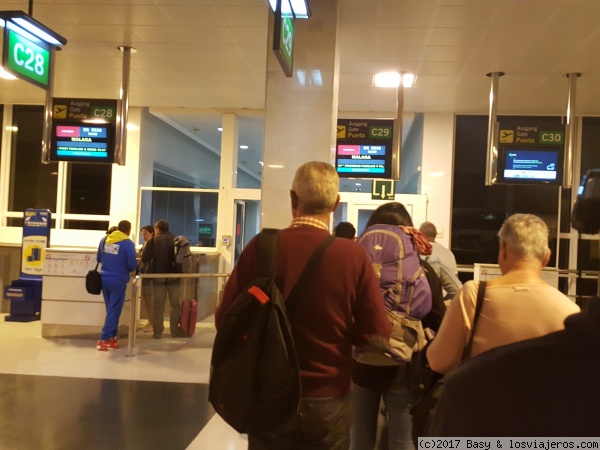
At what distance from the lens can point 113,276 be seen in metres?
6.83

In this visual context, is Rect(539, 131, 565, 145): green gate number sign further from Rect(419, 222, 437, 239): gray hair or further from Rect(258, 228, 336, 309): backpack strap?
Rect(258, 228, 336, 309): backpack strap

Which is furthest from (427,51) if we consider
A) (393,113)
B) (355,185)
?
(355,185)

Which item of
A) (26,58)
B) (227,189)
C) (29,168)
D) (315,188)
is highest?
(26,58)

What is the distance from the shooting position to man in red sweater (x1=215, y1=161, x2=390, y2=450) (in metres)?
1.76

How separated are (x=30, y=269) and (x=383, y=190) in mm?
5946

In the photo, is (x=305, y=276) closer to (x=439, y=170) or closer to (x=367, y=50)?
(x=367, y=50)

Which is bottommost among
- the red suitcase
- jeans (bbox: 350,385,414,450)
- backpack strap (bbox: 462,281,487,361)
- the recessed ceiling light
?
the red suitcase

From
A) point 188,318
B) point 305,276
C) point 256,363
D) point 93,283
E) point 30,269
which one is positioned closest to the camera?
point 256,363

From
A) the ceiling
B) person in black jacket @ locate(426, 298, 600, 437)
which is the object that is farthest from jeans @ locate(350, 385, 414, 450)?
the ceiling

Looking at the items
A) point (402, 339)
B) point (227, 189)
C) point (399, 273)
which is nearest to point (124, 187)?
point (227, 189)

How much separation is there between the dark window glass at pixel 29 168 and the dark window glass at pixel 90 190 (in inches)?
18.1

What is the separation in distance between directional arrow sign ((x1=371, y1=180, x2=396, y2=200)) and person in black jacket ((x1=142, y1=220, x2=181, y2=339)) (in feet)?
11.7

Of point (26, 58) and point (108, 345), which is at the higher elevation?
point (26, 58)

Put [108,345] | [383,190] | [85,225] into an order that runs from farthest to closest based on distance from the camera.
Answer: [85,225]
[383,190]
[108,345]
